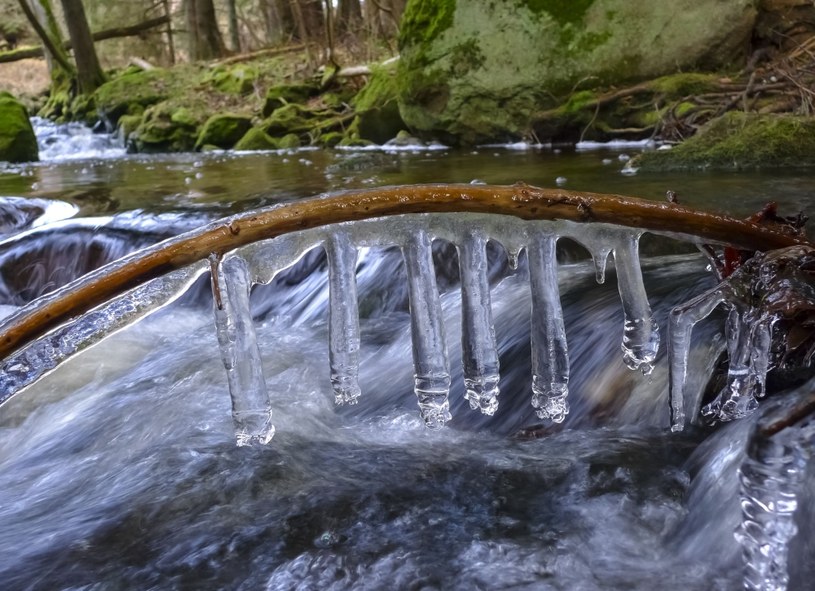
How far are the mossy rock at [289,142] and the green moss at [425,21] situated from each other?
296 cm

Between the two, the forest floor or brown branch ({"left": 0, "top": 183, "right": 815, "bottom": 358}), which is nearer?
brown branch ({"left": 0, "top": 183, "right": 815, "bottom": 358})

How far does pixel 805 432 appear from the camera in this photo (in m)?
1.24

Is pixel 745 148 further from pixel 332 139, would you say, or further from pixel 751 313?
pixel 332 139

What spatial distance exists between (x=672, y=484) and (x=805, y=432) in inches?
32.1

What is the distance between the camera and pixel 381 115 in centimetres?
1064

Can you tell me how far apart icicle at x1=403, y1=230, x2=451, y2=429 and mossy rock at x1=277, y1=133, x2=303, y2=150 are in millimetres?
10508

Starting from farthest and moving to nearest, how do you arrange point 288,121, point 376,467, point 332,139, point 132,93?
1. point 132,93
2. point 288,121
3. point 332,139
4. point 376,467

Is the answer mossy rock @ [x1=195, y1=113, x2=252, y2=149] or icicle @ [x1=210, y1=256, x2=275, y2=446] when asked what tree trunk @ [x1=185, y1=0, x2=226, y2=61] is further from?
icicle @ [x1=210, y1=256, x2=275, y2=446]

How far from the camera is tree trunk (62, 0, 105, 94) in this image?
1662 cm

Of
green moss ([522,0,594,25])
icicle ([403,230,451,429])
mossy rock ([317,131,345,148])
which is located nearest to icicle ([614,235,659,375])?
icicle ([403,230,451,429])

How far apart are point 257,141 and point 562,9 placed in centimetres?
549

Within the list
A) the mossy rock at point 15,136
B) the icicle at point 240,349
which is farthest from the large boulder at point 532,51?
the icicle at point 240,349

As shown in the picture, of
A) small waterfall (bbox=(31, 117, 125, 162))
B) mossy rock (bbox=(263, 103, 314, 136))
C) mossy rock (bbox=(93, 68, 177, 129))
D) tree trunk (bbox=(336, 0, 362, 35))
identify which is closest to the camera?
mossy rock (bbox=(263, 103, 314, 136))

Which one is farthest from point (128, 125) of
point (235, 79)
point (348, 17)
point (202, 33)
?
point (202, 33)
